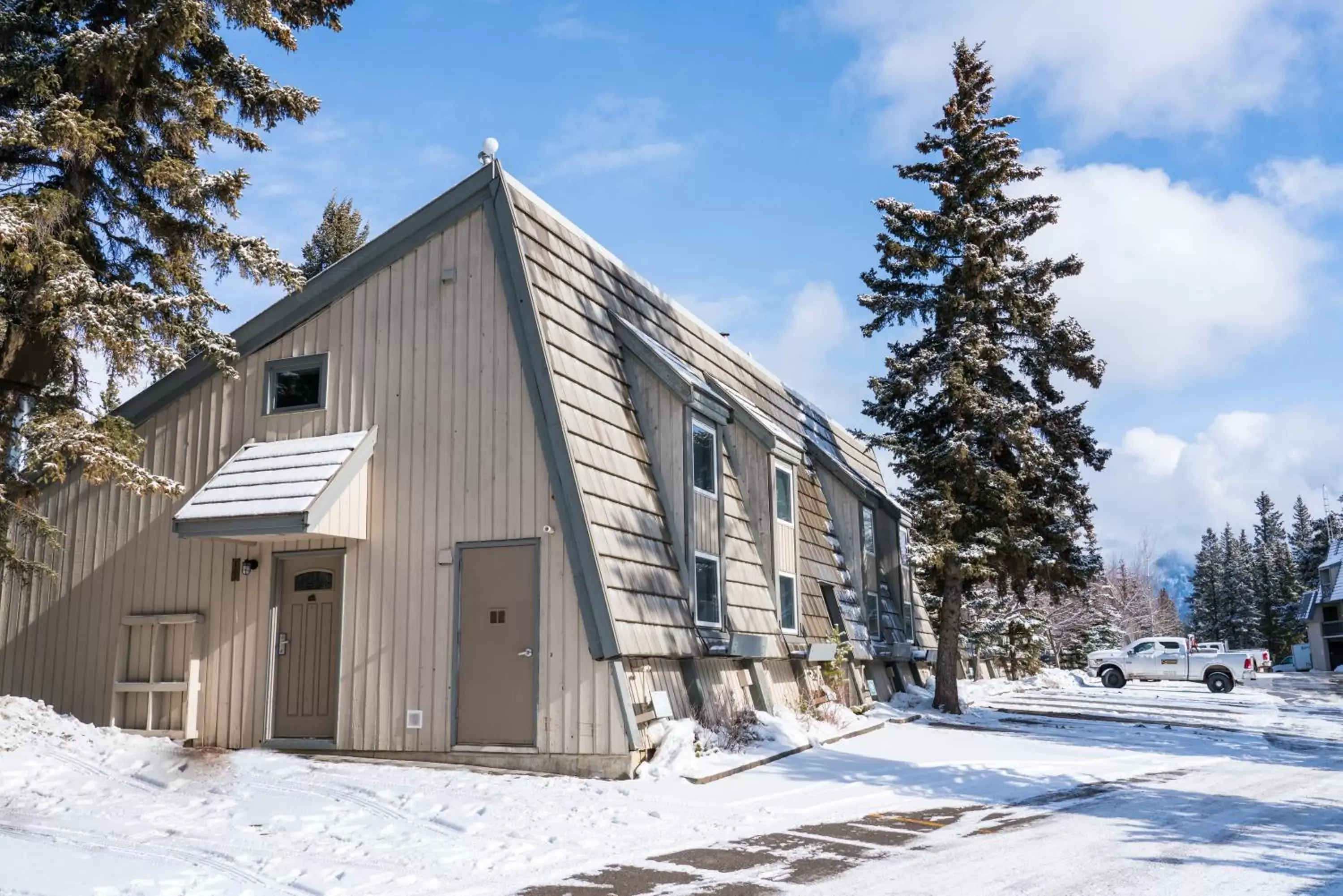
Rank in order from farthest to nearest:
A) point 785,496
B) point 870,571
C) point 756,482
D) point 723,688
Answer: point 870,571, point 785,496, point 756,482, point 723,688

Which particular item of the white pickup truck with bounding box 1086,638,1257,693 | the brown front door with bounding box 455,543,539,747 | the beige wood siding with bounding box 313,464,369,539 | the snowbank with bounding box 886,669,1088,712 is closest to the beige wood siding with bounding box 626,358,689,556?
the brown front door with bounding box 455,543,539,747

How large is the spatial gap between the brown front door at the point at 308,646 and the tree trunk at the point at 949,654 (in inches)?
478

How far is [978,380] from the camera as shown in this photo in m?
20.8

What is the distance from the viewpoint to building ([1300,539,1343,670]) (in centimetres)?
6112

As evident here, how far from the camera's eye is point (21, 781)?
10.2 meters

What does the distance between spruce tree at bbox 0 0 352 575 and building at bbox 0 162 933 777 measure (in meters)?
1.03

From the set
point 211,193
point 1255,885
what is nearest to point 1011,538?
point 1255,885

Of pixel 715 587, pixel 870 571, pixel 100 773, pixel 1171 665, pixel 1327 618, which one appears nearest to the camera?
pixel 100 773

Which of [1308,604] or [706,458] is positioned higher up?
[706,458]

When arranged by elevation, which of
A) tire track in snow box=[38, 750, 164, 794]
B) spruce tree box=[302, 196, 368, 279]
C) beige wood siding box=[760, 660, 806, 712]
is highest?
spruce tree box=[302, 196, 368, 279]

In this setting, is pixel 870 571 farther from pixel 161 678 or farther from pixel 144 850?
pixel 144 850

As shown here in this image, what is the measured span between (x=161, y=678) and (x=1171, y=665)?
31.3 meters

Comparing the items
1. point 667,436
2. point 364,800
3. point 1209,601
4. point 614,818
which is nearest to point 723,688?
point 667,436

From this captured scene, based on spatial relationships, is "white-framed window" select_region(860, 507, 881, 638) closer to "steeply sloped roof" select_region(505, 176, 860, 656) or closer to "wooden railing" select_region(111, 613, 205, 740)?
"steeply sloped roof" select_region(505, 176, 860, 656)
